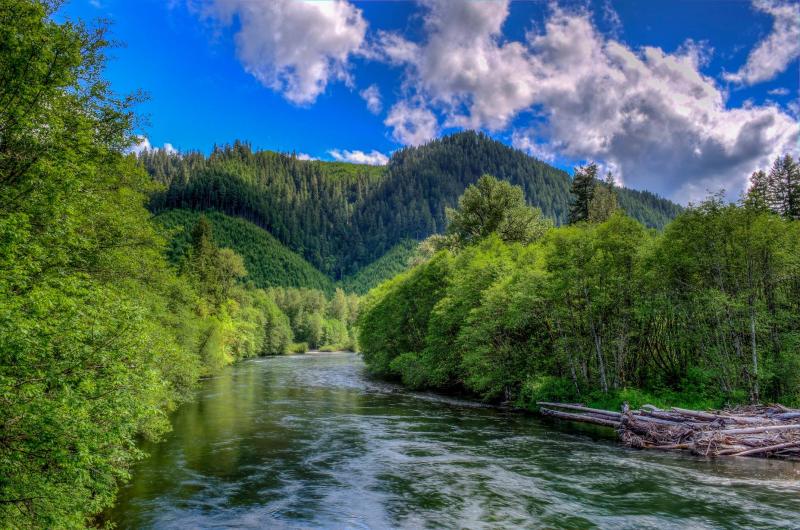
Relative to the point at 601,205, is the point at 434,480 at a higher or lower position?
lower

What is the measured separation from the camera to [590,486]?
20.4 metres

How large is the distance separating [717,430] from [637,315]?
30.6 feet

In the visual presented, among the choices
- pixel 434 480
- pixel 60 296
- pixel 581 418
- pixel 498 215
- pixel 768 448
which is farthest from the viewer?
pixel 498 215

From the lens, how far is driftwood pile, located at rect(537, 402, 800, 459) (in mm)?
23922

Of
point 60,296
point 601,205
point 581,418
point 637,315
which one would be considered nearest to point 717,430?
point 637,315

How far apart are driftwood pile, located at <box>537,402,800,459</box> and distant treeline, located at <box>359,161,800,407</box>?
341 cm

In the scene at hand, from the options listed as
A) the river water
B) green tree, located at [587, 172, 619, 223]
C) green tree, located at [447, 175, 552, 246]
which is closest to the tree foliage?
the river water

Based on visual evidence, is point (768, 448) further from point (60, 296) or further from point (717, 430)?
point (60, 296)

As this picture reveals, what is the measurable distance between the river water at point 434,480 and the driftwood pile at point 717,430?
1.20 m

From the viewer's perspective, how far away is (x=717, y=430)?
2514 cm

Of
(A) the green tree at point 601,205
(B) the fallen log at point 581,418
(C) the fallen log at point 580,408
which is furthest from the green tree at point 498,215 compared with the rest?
(B) the fallen log at point 581,418

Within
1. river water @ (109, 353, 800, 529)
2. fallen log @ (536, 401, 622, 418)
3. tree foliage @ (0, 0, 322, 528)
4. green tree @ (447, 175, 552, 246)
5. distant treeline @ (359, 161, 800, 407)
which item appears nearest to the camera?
tree foliage @ (0, 0, 322, 528)

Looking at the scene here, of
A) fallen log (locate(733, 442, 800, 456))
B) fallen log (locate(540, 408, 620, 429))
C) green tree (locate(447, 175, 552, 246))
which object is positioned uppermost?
green tree (locate(447, 175, 552, 246))

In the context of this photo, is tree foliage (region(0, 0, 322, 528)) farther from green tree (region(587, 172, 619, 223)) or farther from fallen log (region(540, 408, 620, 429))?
green tree (region(587, 172, 619, 223))
